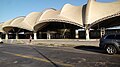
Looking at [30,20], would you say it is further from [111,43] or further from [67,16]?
[111,43]

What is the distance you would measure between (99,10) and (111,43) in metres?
33.4

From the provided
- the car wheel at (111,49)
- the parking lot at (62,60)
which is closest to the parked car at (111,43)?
the car wheel at (111,49)

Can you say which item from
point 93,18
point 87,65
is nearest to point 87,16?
point 93,18

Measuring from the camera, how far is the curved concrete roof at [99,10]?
157ft

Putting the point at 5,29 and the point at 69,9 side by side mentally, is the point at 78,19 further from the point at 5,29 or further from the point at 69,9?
the point at 5,29

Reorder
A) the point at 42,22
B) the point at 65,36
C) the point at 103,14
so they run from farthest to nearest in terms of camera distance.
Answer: the point at 65,36 < the point at 42,22 < the point at 103,14

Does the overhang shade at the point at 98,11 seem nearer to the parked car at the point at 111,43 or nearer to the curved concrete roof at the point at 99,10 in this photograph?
the curved concrete roof at the point at 99,10

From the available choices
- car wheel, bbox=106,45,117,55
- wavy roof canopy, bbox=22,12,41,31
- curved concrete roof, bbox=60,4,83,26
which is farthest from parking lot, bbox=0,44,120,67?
wavy roof canopy, bbox=22,12,41,31

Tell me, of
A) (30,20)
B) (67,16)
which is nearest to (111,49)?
(67,16)

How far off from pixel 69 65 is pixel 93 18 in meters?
39.7

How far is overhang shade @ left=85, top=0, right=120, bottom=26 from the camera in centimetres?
4783

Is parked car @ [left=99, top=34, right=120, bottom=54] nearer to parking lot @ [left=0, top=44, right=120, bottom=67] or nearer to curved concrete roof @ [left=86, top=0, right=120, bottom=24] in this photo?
parking lot @ [left=0, top=44, right=120, bottom=67]

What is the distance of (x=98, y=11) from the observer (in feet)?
164

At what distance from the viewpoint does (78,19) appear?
173 feet
